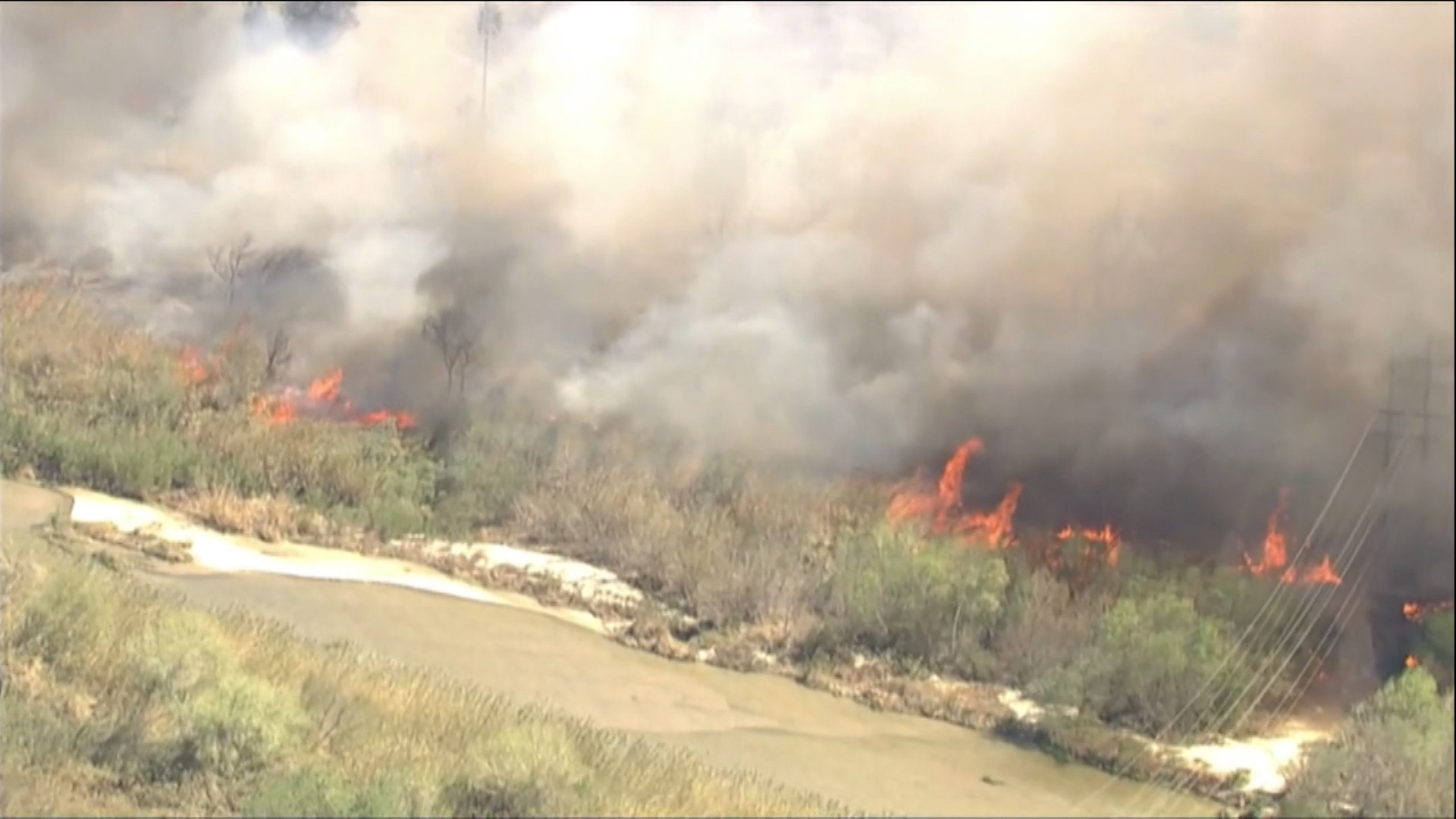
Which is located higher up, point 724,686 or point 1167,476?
point 1167,476

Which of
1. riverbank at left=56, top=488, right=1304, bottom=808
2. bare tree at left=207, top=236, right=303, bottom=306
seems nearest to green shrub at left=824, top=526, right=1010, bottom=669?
riverbank at left=56, top=488, right=1304, bottom=808

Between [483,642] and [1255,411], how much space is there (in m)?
3.53

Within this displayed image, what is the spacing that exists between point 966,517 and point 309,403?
2.75 meters

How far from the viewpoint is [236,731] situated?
475cm

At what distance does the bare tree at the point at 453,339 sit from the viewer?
611 centimetres

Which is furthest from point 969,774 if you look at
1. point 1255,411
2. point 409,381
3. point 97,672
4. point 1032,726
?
point 97,672

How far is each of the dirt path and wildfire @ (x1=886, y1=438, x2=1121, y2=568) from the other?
840mm

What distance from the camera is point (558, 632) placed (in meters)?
5.86

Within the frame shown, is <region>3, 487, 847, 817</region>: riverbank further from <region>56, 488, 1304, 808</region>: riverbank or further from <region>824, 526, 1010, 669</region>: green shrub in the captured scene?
<region>824, 526, 1010, 669</region>: green shrub

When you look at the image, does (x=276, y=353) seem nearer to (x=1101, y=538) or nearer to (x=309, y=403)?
(x=309, y=403)

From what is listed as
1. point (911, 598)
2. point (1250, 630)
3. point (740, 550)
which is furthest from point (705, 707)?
point (1250, 630)

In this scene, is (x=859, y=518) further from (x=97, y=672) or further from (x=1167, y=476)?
(x=97, y=672)

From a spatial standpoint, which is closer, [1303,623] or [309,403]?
[309,403]

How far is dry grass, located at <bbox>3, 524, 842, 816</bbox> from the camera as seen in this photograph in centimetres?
457
